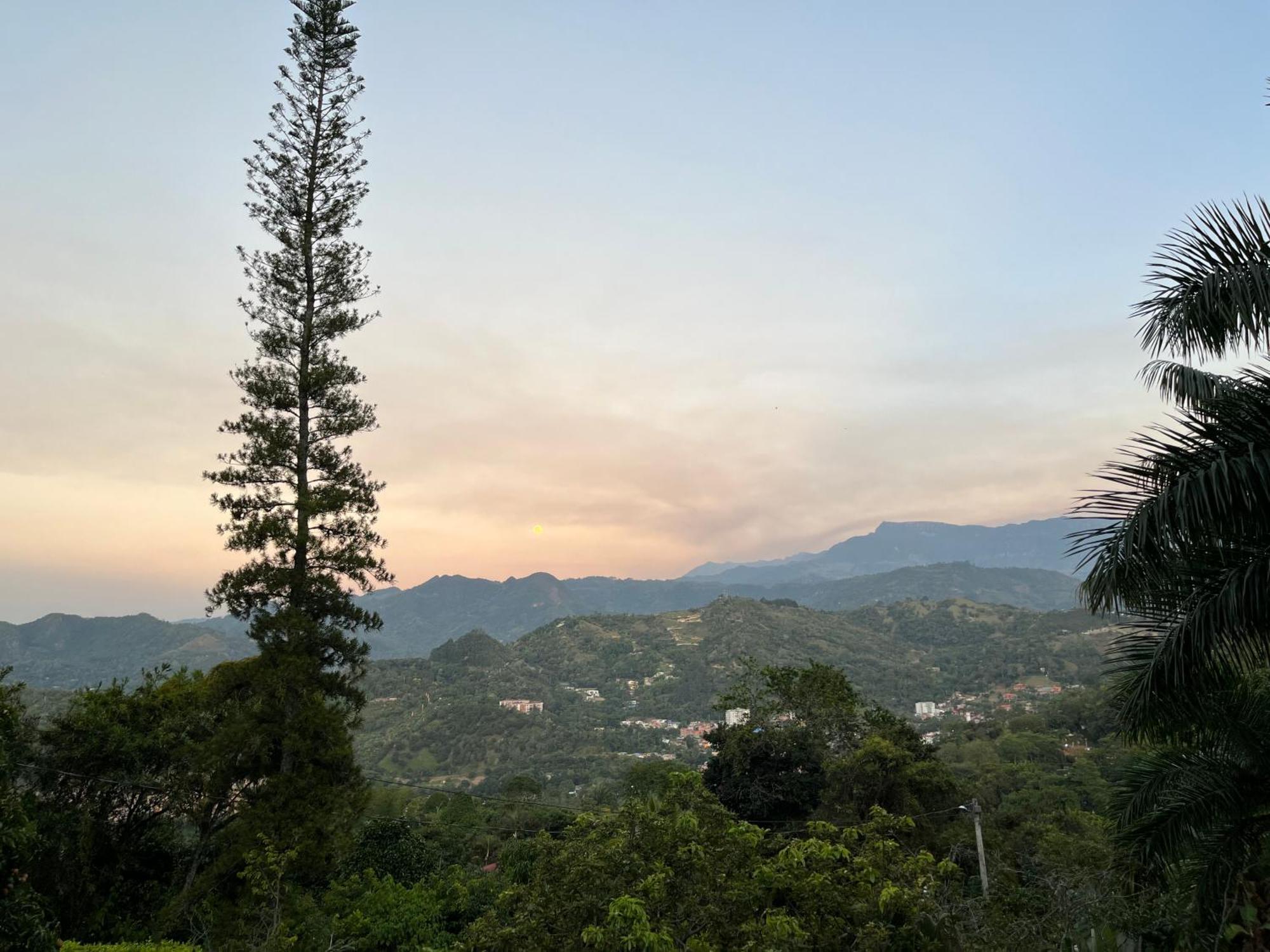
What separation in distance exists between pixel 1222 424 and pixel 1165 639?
5.19 feet

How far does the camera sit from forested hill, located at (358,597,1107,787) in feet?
275

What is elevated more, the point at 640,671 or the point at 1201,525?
the point at 1201,525

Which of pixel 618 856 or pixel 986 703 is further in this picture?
pixel 986 703

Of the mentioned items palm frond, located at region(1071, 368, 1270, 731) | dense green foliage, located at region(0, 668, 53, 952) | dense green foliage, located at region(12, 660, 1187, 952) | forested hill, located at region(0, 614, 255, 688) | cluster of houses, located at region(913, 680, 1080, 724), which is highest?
palm frond, located at region(1071, 368, 1270, 731)

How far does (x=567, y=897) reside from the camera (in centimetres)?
740

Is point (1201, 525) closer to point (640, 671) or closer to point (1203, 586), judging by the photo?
point (1203, 586)

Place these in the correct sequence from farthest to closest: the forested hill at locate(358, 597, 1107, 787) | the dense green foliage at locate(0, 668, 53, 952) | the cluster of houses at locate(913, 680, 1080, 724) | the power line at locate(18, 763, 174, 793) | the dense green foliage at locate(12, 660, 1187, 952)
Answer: the cluster of houses at locate(913, 680, 1080, 724)
the forested hill at locate(358, 597, 1107, 787)
the power line at locate(18, 763, 174, 793)
the dense green foliage at locate(12, 660, 1187, 952)
the dense green foliage at locate(0, 668, 53, 952)

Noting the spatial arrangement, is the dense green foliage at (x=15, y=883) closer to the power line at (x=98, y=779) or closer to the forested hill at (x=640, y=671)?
the power line at (x=98, y=779)

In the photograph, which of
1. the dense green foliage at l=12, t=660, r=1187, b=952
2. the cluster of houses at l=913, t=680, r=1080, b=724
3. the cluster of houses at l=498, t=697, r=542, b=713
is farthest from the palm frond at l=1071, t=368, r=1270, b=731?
the cluster of houses at l=498, t=697, r=542, b=713

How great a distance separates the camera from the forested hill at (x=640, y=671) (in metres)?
83.7

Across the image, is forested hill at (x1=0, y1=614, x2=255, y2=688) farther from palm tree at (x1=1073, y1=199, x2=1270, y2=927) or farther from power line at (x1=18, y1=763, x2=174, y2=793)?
palm tree at (x1=1073, y1=199, x2=1270, y2=927)

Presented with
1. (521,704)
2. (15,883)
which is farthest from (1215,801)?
(521,704)

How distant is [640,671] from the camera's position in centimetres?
13288

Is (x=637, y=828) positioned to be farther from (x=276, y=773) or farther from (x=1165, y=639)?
(x=276, y=773)
